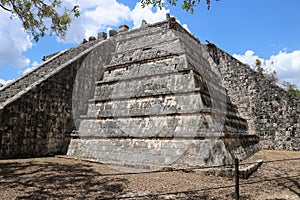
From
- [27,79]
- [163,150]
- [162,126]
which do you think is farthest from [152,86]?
[27,79]

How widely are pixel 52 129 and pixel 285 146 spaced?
36.8 ft

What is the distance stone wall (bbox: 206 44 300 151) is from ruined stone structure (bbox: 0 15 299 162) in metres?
0.05

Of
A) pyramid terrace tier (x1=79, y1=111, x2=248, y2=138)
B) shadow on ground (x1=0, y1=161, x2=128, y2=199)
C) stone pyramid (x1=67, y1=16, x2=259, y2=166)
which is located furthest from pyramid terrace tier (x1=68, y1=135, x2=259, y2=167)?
shadow on ground (x1=0, y1=161, x2=128, y2=199)

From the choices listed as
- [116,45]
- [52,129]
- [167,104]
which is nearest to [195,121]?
[167,104]

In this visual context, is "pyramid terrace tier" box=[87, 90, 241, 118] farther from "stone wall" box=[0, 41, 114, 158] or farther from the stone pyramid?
"stone wall" box=[0, 41, 114, 158]

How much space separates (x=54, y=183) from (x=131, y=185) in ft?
5.85

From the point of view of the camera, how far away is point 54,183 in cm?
520

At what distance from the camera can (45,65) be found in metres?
11.7

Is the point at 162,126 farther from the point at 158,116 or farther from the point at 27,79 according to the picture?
the point at 27,79

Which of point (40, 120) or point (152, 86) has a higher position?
point (152, 86)

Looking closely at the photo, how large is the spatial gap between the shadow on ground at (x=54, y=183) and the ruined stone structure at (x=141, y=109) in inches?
73.2

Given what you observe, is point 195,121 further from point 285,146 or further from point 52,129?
point 285,146

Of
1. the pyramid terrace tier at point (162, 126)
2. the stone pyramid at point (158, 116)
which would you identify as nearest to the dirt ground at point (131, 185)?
the stone pyramid at point (158, 116)

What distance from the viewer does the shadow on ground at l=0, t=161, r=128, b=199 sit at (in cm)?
443
